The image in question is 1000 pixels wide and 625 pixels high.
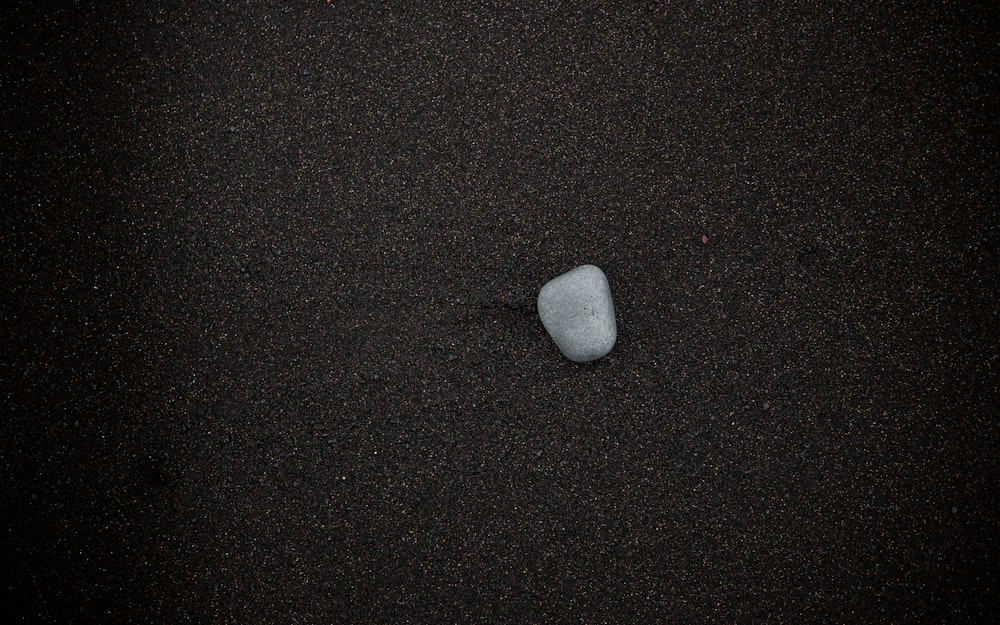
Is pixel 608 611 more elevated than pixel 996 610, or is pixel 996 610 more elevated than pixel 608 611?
pixel 608 611

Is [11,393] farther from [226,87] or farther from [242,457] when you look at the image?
[226,87]

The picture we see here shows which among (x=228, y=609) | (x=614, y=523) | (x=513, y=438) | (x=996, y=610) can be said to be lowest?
(x=996, y=610)

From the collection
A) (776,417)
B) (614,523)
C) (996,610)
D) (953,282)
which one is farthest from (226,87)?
(996,610)

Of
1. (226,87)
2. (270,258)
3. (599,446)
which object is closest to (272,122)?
(226,87)

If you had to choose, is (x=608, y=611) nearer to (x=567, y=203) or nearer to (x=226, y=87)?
(x=567, y=203)
